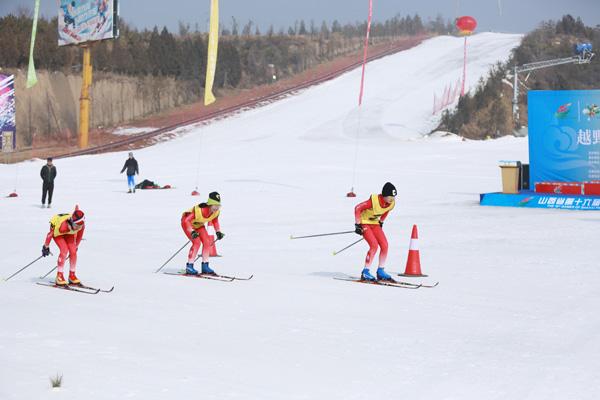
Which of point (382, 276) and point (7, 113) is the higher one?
point (7, 113)

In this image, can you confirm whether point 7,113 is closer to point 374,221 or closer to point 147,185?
point 147,185

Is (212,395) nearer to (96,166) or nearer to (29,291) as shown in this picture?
(29,291)

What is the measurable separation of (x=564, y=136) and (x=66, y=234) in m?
16.5

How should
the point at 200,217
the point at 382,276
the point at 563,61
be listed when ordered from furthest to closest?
the point at 563,61, the point at 200,217, the point at 382,276

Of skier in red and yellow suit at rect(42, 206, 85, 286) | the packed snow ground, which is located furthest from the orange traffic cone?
skier in red and yellow suit at rect(42, 206, 85, 286)

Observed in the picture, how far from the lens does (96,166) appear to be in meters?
40.5

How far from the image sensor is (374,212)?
12633 mm

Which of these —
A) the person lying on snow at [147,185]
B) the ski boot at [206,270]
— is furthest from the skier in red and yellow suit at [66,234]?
the person lying on snow at [147,185]

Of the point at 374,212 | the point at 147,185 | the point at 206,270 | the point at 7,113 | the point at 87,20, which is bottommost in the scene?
the point at 147,185

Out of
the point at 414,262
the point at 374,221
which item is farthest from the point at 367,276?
the point at 414,262

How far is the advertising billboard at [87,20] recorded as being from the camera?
150 ft

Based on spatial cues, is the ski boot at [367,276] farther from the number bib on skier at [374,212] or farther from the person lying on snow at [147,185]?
the person lying on snow at [147,185]

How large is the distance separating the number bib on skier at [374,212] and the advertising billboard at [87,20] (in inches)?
1397

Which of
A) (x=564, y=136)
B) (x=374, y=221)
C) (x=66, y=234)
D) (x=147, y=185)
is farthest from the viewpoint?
(x=147, y=185)
